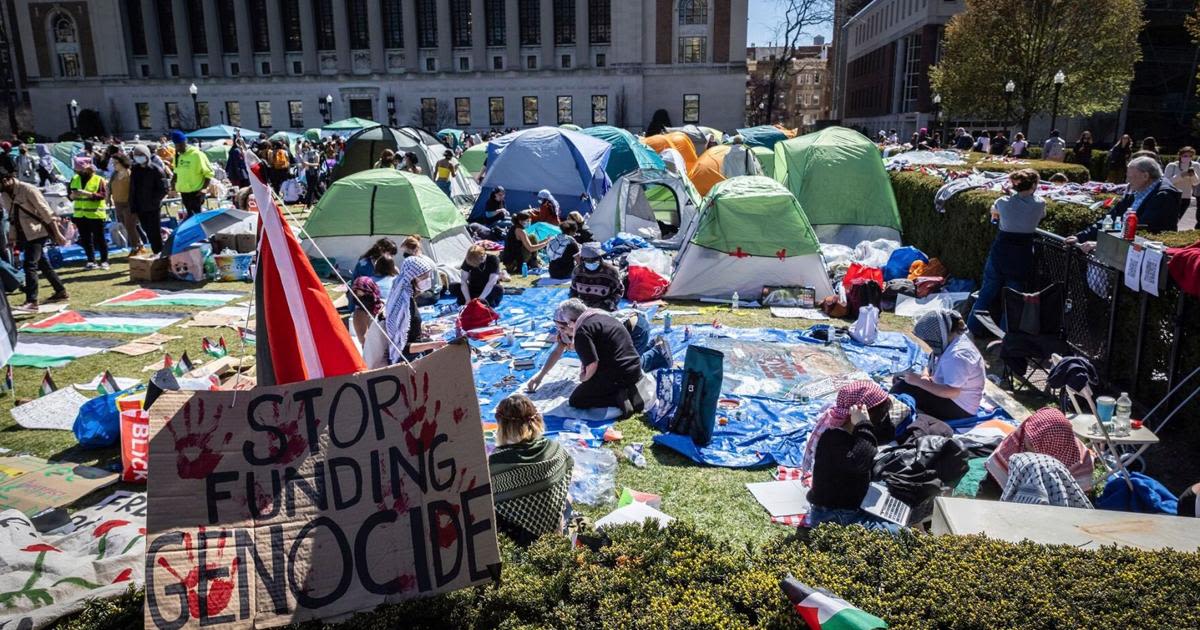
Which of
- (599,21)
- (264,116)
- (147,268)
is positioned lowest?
(147,268)

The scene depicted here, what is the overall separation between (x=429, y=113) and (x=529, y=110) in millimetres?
7226

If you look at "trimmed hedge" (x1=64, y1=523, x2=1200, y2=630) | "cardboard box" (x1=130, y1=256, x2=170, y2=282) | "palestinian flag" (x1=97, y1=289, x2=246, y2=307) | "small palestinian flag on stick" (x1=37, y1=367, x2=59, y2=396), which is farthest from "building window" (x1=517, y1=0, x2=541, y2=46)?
"trimmed hedge" (x1=64, y1=523, x2=1200, y2=630)

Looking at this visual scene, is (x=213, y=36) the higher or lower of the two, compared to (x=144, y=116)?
higher

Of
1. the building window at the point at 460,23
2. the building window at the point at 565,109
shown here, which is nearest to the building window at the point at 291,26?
the building window at the point at 460,23

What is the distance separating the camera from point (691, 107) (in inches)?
2042

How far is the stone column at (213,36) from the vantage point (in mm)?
53531

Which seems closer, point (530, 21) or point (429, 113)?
point (530, 21)

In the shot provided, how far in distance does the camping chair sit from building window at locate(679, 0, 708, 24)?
47.6 metres

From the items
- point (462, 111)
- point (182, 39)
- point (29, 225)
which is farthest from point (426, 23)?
point (29, 225)

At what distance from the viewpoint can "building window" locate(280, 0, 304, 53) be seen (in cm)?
5409

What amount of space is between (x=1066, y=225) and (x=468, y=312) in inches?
263

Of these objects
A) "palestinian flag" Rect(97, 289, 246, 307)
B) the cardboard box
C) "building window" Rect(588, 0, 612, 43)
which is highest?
"building window" Rect(588, 0, 612, 43)

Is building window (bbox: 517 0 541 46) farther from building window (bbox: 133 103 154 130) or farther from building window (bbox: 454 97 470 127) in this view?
building window (bbox: 133 103 154 130)

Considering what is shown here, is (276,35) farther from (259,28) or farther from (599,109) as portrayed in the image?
(599,109)
